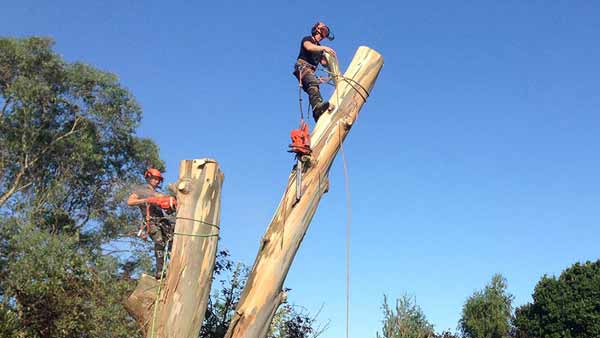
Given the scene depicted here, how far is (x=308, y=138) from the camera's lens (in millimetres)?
4633

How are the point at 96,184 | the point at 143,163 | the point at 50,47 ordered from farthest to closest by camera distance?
the point at 143,163
the point at 96,184
the point at 50,47

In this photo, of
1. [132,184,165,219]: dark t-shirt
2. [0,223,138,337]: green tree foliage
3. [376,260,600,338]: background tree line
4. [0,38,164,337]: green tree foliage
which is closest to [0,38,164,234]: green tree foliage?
[0,38,164,337]: green tree foliage

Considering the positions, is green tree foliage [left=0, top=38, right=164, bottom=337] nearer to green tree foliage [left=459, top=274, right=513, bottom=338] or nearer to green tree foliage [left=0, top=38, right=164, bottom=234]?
green tree foliage [left=0, top=38, right=164, bottom=234]

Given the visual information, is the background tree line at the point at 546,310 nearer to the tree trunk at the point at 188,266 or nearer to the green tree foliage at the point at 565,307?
the green tree foliage at the point at 565,307

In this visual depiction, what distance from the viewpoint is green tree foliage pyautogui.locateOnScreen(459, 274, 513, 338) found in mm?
36875

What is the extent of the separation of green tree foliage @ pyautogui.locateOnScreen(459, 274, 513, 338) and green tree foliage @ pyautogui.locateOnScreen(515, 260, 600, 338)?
2.90 feet

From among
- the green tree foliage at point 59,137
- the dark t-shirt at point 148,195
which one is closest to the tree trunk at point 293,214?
the dark t-shirt at point 148,195

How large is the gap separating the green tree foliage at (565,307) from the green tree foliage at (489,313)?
2.90ft

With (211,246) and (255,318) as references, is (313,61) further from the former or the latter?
(255,318)

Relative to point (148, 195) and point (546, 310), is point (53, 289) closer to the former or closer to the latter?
point (148, 195)

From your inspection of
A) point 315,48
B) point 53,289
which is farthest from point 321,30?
point 53,289

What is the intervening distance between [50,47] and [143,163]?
5653mm

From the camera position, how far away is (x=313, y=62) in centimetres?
541

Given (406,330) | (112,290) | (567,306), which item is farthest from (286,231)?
(567,306)
